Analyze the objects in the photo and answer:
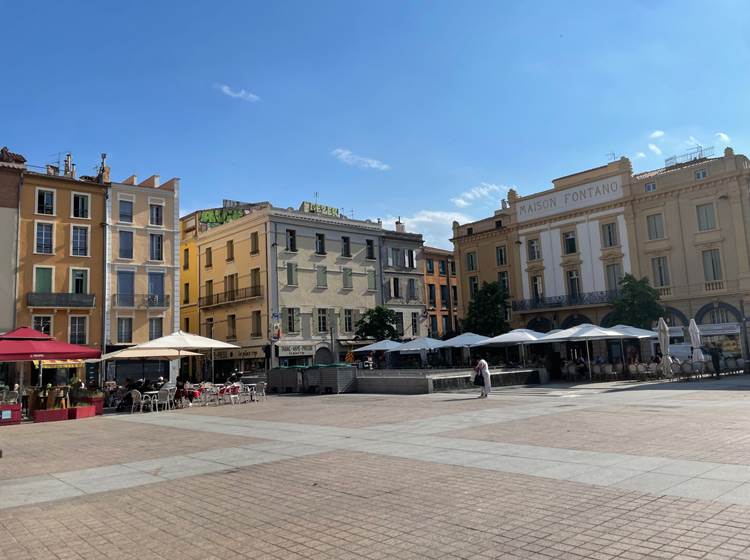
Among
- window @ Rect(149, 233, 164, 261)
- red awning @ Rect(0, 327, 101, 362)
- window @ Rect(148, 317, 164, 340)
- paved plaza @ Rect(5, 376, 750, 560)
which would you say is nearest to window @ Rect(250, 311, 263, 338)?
window @ Rect(148, 317, 164, 340)

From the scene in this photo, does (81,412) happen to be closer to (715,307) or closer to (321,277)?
(321,277)

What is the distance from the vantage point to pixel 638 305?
121ft

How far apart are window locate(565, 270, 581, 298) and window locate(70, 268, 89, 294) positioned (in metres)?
34.1

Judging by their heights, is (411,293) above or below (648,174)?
below

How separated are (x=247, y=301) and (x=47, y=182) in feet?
50.9

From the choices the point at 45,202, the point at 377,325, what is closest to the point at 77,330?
the point at 45,202

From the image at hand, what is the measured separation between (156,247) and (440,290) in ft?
101

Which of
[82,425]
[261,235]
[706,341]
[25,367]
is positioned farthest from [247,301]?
[706,341]

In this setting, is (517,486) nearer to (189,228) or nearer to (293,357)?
(293,357)

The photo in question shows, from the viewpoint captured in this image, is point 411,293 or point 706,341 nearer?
point 706,341

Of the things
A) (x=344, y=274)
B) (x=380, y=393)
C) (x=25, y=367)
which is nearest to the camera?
(x=380, y=393)

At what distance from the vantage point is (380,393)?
80.6ft

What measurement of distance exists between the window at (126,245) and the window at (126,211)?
831 millimetres

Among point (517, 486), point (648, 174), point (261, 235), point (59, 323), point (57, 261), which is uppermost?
point (648, 174)
